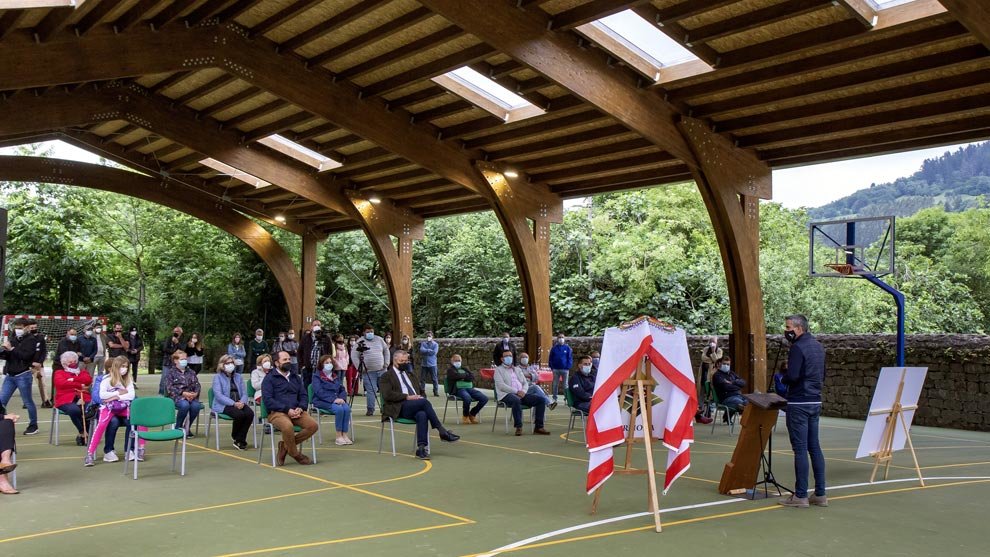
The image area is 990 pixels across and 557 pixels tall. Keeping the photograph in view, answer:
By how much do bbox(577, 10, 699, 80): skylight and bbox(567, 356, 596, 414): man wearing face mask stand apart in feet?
14.8

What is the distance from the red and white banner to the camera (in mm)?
6172

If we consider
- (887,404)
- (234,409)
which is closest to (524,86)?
(234,409)

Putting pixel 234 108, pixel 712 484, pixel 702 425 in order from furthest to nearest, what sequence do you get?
pixel 234 108, pixel 702 425, pixel 712 484

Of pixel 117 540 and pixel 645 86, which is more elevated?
pixel 645 86

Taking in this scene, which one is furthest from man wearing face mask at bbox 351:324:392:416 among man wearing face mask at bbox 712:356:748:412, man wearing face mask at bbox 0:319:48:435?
man wearing face mask at bbox 712:356:748:412

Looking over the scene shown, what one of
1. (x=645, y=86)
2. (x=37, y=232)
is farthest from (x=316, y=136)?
(x=37, y=232)

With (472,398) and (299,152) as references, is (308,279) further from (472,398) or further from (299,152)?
(472,398)

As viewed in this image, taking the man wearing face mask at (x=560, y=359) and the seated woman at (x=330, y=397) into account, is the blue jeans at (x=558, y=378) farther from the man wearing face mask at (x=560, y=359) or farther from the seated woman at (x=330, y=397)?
the seated woman at (x=330, y=397)

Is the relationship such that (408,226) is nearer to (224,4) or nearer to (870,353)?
(224,4)

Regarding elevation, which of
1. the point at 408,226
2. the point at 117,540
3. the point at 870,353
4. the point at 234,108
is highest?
the point at 234,108

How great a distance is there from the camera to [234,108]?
16531 mm

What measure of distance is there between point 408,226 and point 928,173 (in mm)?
69772

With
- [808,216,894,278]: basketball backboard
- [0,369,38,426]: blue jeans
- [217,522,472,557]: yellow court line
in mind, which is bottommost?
[217,522,472,557]: yellow court line

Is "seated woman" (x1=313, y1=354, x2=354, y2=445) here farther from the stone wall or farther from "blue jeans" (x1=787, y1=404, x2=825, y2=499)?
the stone wall
